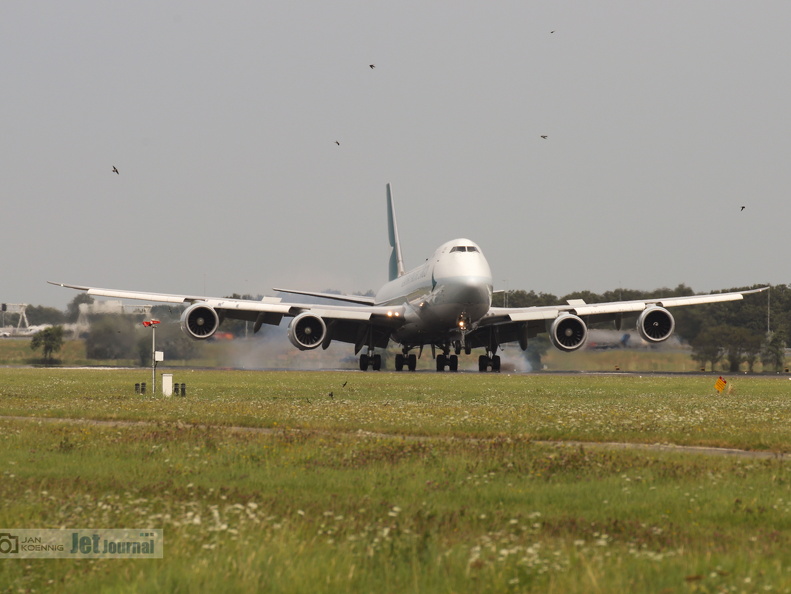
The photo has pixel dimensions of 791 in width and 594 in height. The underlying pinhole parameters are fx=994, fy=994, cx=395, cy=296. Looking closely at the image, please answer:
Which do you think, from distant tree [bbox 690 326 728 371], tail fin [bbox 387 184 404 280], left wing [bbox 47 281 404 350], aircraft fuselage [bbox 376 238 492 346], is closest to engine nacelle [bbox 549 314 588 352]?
aircraft fuselage [bbox 376 238 492 346]

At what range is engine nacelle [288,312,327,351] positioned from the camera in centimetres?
4978

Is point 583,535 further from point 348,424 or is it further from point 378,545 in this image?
point 348,424

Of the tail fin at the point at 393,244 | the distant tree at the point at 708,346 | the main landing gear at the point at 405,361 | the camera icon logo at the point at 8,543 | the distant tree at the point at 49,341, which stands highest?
the tail fin at the point at 393,244

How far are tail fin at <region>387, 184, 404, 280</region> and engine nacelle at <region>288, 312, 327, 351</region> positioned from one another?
24650 millimetres

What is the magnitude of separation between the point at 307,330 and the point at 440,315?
6940 mm

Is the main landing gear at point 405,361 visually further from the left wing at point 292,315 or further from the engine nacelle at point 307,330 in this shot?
the engine nacelle at point 307,330

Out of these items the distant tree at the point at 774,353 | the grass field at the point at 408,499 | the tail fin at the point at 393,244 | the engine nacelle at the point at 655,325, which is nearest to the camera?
the grass field at the point at 408,499

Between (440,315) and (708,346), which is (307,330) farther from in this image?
(708,346)

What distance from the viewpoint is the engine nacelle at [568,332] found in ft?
170

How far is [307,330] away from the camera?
50.2 metres

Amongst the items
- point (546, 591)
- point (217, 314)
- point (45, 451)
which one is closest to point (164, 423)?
point (45, 451)

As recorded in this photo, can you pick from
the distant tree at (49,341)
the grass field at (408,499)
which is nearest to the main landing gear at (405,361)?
the grass field at (408,499)

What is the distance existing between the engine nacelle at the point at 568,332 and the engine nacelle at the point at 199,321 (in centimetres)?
1742

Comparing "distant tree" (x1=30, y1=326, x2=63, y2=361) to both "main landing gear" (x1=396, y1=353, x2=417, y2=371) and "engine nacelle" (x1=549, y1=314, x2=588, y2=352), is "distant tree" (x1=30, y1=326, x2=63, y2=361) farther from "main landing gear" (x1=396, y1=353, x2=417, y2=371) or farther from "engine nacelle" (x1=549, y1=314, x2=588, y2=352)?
"engine nacelle" (x1=549, y1=314, x2=588, y2=352)
